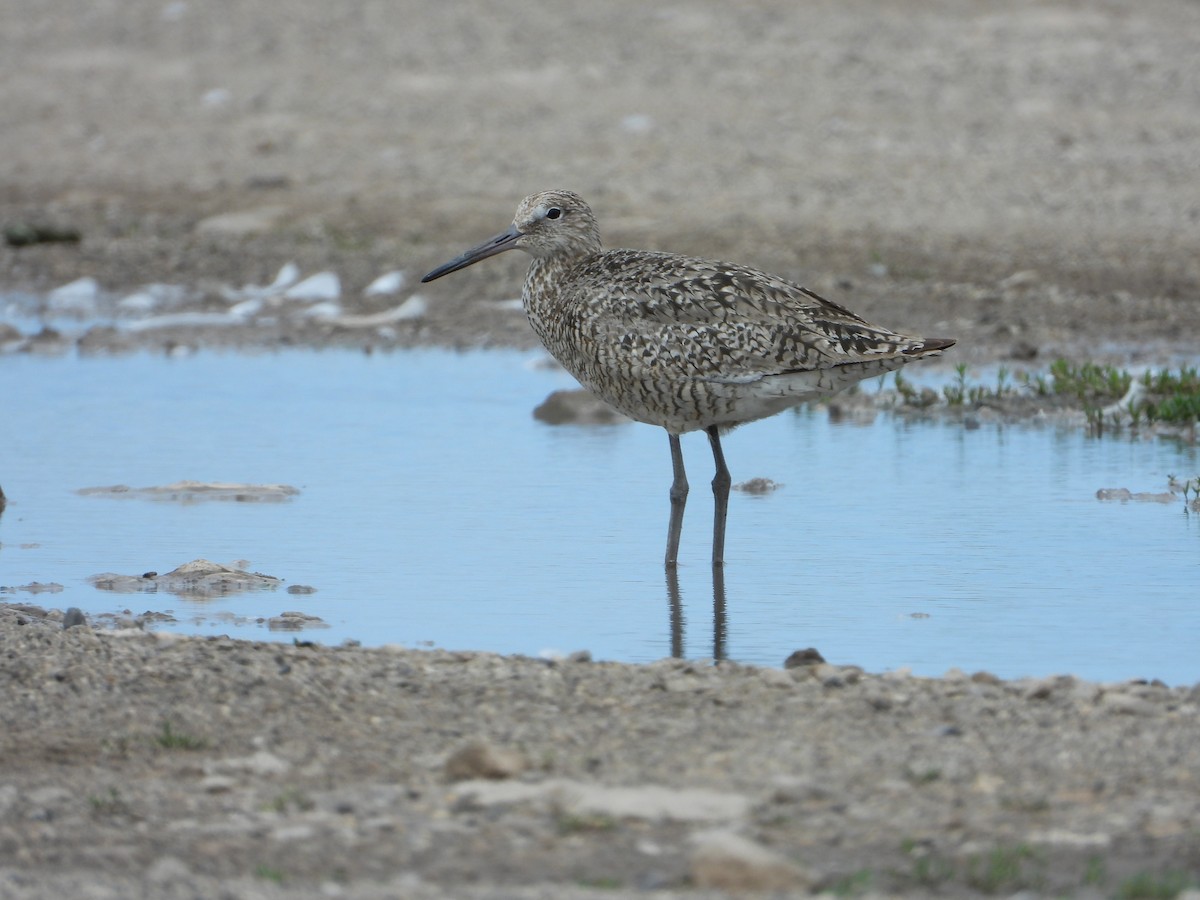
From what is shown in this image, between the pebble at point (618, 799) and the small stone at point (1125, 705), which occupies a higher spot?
the small stone at point (1125, 705)

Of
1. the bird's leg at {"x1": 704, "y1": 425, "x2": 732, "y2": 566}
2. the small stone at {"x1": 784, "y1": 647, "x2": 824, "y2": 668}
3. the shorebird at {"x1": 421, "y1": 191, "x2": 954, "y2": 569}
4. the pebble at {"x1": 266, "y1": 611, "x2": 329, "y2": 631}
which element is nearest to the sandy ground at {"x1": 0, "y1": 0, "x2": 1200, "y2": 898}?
the small stone at {"x1": 784, "y1": 647, "x2": 824, "y2": 668}

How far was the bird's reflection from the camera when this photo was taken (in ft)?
24.5

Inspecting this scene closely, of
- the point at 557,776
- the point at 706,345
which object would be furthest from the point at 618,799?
the point at 706,345

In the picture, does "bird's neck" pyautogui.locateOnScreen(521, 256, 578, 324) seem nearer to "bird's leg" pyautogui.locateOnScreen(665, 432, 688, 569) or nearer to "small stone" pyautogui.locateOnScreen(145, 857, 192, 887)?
"bird's leg" pyautogui.locateOnScreen(665, 432, 688, 569)

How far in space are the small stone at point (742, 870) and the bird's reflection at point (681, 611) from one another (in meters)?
2.64

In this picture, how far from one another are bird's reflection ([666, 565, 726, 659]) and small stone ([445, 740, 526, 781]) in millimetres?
1932

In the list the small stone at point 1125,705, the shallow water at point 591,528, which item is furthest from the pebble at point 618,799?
the shallow water at point 591,528

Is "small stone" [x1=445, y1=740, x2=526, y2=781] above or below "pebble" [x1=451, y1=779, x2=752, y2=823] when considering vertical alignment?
above

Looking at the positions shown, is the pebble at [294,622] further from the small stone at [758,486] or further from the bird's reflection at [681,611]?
the small stone at [758,486]

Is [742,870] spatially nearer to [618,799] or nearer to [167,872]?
[618,799]

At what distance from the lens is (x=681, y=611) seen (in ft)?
26.4

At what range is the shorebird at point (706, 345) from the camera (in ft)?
27.6

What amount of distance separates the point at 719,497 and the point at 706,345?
0.78m

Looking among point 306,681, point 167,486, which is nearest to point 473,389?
point 167,486
